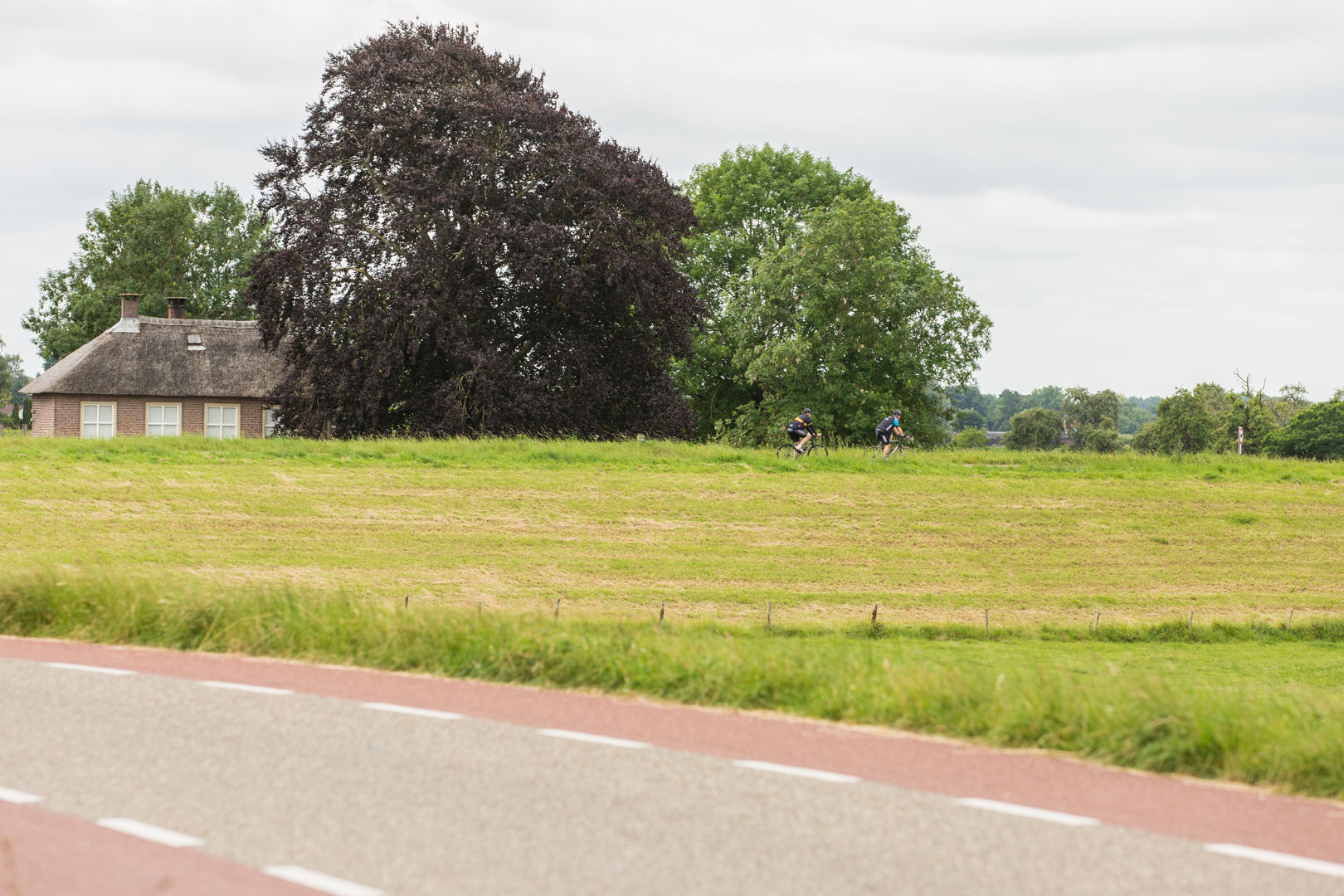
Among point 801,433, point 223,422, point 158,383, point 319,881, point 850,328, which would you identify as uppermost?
point 850,328

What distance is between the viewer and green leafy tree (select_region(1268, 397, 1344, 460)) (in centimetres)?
10138

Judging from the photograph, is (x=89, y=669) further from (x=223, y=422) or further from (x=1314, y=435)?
(x=1314, y=435)

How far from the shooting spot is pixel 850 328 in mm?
52031

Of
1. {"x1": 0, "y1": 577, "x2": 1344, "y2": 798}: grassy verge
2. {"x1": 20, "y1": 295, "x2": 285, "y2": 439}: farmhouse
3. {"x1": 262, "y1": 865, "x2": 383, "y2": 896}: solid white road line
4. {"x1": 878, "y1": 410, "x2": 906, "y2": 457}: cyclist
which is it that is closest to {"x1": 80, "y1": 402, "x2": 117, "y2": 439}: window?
{"x1": 20, "y1": 295, "x2": 285, "y2": 439}: farmhouse

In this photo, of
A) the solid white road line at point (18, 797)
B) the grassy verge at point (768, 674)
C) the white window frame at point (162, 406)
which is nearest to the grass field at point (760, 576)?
the grassy verge at point (768, 674)

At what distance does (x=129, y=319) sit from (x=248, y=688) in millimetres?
55425

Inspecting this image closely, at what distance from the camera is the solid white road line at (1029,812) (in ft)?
19.2

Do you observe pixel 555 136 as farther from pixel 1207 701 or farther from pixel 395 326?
pixel 1207 701

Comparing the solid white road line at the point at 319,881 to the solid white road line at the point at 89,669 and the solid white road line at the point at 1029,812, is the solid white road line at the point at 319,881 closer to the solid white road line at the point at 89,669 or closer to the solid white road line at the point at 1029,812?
the solid white road line at the point at 1029,812

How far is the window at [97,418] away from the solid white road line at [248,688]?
5227 centimetres

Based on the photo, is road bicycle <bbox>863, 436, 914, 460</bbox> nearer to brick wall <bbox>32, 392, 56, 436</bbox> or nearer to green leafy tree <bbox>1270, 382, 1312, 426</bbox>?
brick wall <bbox>32, 392, 56, 436</bbox>

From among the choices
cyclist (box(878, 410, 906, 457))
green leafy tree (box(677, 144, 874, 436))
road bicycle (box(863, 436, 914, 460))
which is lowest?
road bicycle (box(863, 436, 914, 460))

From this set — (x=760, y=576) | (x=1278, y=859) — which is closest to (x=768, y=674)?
(x=1278, y=859)

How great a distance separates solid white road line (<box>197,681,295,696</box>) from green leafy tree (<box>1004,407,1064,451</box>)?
136101mm
